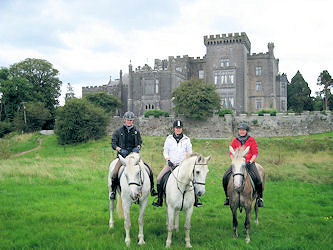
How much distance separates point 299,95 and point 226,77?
15801mm

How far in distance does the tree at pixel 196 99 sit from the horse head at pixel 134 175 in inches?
1363

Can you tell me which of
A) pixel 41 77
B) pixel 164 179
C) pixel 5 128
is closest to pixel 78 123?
pixel 5 128

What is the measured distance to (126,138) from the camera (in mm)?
9266

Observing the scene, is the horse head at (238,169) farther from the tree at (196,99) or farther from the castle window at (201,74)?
the castle window at (201,74)

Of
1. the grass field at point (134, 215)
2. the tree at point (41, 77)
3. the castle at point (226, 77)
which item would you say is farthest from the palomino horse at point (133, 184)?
the tree at point (41, 77)

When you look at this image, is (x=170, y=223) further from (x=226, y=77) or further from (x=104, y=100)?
(x=104, y=100)

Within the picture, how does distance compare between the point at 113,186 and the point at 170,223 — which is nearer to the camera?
the point at 170,223

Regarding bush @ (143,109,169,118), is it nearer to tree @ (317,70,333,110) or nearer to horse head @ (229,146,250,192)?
tree @ (317,70,333,110)

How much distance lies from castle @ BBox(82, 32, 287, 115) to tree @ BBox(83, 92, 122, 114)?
386cm

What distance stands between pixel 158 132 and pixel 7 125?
26.9 metres

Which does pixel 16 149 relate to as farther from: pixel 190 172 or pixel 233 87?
pixel 190 172

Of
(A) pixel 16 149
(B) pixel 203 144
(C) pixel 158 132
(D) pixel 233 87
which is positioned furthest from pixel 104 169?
(D) pixel 233 87

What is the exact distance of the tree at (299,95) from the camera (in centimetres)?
5522

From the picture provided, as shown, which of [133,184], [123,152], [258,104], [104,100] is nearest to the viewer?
[133,184]
